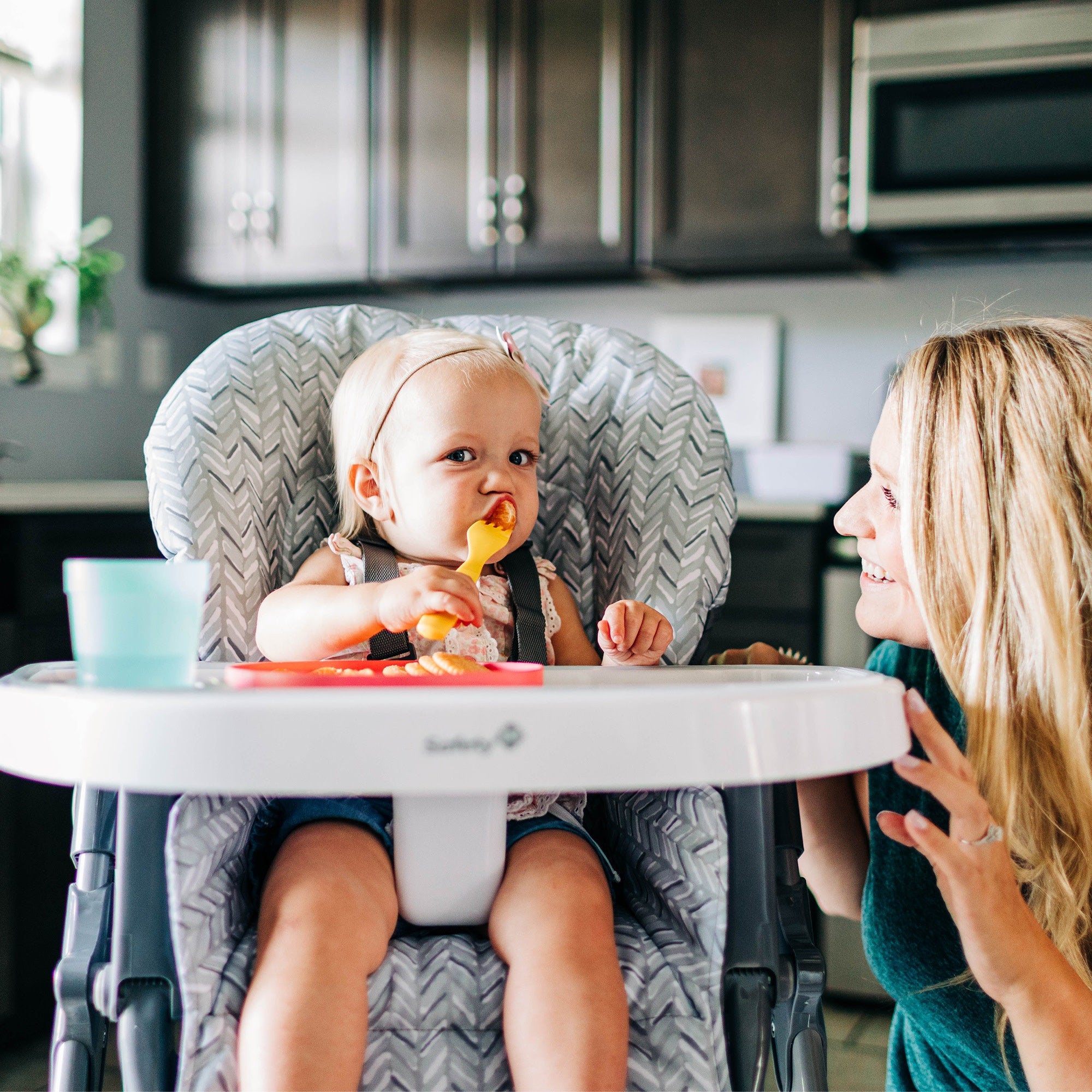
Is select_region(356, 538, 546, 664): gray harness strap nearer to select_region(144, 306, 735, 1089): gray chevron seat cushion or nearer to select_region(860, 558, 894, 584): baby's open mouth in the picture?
select_region(144, 306, 735, 1089): gray chevron seat cushion

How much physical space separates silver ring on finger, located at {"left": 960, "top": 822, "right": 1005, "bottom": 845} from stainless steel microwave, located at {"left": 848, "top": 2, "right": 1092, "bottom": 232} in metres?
1.53

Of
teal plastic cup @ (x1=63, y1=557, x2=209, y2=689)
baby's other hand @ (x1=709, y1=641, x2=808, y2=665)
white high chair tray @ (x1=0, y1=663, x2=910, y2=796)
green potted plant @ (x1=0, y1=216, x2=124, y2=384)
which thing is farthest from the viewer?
green potted plant @ (x1=0, y1=216, x2=124, y2=384)

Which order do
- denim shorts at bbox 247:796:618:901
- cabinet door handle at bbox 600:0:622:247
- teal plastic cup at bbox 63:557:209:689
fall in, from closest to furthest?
1. teal plastic cup at bbox 63:557:209:689
2. denim shorts at bbox 247:796:618:901
3. cabinet door handle at bbox 600:0:622:247

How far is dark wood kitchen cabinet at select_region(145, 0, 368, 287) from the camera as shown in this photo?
2.52 metres

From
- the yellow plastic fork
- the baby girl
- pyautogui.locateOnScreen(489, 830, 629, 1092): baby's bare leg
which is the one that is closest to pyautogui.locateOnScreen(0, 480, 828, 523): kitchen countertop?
the baby girl

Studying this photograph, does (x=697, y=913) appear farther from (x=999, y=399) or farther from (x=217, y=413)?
(x=217, y=413)

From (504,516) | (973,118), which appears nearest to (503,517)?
(504,516)

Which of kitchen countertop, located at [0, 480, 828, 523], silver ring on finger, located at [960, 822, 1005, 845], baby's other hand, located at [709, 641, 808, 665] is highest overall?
kitchen countertop, located at [0, 480, 828, 523]

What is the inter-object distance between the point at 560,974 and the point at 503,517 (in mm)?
406

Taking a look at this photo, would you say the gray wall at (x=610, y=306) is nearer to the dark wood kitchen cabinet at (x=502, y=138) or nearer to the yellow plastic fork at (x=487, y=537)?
the dark wood kitchen cabinet at (x=502, y=138)

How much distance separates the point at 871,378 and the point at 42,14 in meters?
1.88

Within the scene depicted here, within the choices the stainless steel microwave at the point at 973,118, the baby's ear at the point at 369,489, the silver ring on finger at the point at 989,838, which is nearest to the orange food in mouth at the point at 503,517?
the baby's ear at the point at 369,489

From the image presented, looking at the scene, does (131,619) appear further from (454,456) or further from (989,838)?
(989,838)

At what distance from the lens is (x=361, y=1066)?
2.51ft
